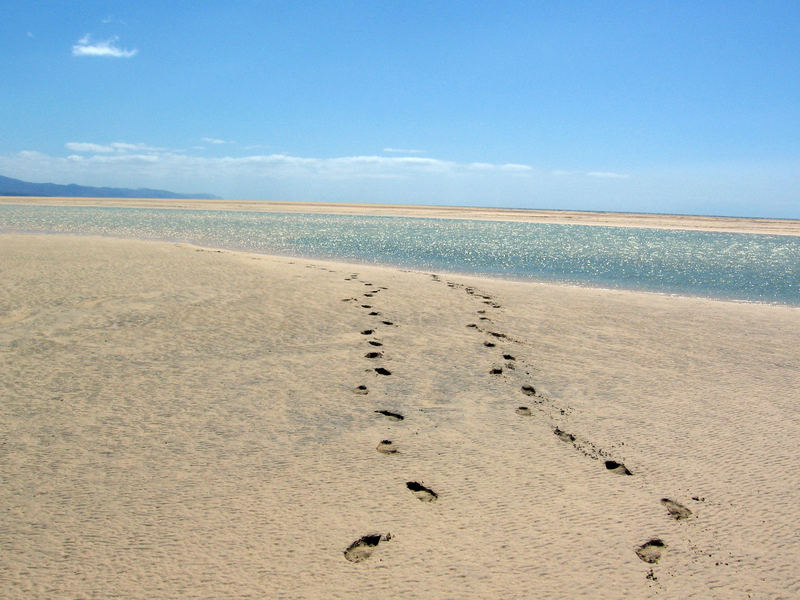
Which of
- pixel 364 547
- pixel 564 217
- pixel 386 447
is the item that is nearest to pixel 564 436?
pixel 386 447

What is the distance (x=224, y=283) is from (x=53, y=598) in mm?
7692

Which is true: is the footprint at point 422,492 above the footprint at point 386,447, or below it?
below

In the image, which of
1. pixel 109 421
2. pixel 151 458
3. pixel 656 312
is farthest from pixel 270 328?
pixel 656 312

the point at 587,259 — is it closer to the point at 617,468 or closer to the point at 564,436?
the point at 564,436

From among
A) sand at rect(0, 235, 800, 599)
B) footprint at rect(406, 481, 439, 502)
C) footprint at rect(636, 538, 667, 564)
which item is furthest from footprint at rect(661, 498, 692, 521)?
footprint at rect(406, 481, 439, 502)

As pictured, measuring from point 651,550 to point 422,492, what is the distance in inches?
53.0

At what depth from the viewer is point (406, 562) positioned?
2.76 meters

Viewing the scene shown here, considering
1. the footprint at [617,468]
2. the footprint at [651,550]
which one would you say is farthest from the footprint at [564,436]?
the footprint at [651,550]

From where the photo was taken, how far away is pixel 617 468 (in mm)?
3834

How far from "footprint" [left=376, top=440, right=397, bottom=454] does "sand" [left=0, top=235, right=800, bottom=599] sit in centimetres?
6

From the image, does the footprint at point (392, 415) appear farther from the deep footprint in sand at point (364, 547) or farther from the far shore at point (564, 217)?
the far shore at point (564, 217)

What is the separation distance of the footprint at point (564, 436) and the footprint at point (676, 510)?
0.87 meters

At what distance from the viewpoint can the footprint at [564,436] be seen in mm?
4230

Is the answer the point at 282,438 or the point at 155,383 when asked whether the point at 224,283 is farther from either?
the point at 282,438
